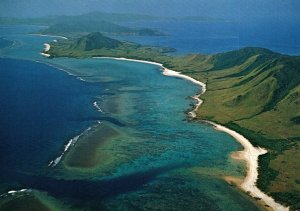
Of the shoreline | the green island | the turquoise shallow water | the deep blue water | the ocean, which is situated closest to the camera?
the turquoise shallow water

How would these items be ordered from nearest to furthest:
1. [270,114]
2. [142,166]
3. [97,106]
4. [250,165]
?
[142,166] < [250,165] < [270,114] < [97,106]

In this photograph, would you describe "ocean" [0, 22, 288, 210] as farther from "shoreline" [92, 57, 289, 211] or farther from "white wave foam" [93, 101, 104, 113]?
"shoreline" [92, 57, 289, 211]

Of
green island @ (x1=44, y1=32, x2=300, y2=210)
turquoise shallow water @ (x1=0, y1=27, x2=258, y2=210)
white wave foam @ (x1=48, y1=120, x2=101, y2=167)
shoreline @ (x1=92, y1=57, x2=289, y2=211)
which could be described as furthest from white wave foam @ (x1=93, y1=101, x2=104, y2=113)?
green island @ (x1=44, y1=32, x2=300, y2=210)

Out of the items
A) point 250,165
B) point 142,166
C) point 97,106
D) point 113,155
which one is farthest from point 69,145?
point 250,165

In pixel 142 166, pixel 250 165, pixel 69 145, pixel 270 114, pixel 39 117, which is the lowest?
pixel 39 117

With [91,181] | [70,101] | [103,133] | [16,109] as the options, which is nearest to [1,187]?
[91,181]

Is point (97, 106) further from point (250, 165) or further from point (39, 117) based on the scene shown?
point (250, 165)

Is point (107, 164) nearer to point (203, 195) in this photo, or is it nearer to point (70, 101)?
point (203, 195)

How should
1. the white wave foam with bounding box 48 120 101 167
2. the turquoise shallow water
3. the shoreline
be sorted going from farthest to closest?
1. the white wave foam with bounding box 48 120 101 167
2. the shoreline
3. the turquoise shallow water
